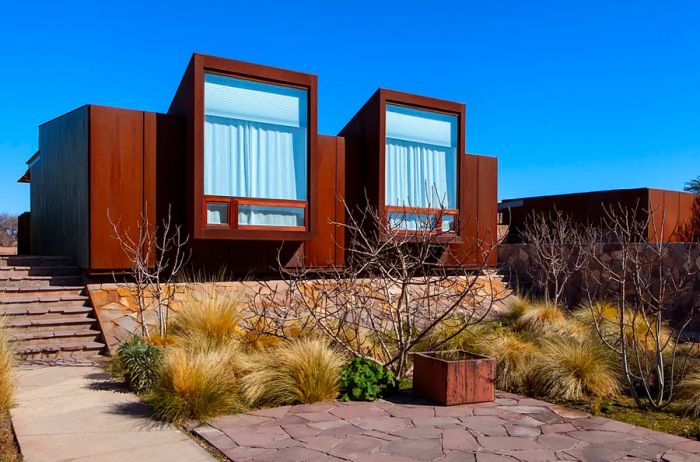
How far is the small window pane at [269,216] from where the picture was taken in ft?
32.1

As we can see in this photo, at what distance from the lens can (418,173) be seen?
38.9 ft

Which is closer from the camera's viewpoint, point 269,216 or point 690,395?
point 690,395

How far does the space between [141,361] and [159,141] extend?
4.95 meters

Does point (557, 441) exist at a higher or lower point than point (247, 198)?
lower

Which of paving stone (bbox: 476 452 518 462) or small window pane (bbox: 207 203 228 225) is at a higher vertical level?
small window pane (bbox: 207 203 228 225)

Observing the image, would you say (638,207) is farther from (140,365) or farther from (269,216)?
(140,365)

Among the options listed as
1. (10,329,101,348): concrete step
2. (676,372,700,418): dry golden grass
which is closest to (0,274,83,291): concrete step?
(10,329,101,348): concrete step

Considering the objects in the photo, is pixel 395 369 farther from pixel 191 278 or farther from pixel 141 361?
pixel 191 278

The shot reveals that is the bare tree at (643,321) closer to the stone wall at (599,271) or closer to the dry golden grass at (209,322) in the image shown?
the stone wall at (599,271)

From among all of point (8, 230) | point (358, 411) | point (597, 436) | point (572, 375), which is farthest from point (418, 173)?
point (8, 230)

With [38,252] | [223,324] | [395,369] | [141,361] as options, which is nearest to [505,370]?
[395,369]

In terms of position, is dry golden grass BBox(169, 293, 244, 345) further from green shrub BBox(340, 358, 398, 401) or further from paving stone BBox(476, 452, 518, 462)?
paving stone BBox(476, 452, 518, 462)

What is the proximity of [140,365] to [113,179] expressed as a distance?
448 centimetres

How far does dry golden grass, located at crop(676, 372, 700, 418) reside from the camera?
5449 millimetres
